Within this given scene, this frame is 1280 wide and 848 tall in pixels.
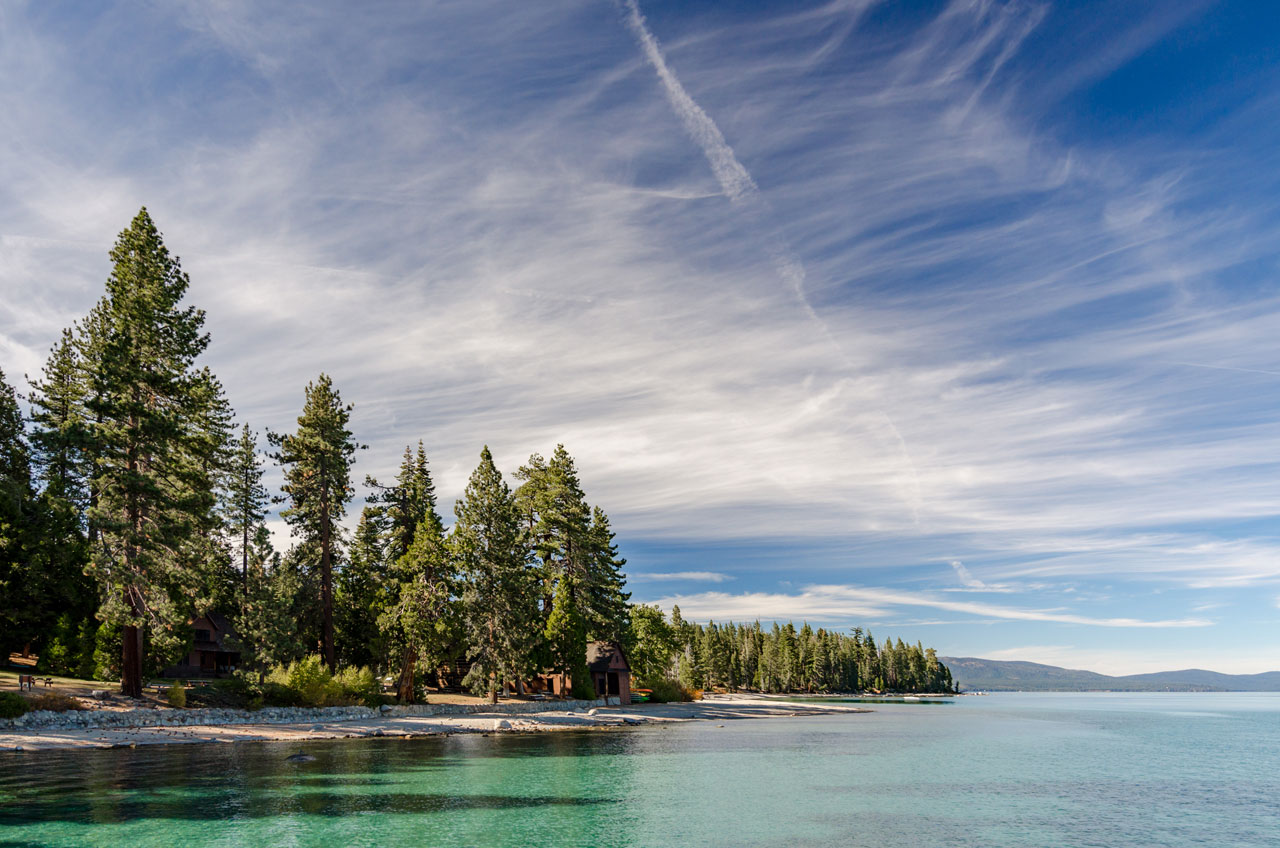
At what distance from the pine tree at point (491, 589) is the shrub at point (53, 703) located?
2416 cm

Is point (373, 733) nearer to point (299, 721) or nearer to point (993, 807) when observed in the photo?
point (299, 721)

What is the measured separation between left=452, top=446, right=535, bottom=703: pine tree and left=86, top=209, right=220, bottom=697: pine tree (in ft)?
58.8

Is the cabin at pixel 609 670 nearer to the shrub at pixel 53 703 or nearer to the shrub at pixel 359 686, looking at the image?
the shrub at pixel 359 686

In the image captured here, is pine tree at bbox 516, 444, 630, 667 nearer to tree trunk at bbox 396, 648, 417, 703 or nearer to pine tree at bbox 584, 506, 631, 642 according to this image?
pine tree at bbox 584, 506, 631, 642

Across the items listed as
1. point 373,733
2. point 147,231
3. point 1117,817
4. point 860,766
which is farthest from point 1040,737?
point 147,231

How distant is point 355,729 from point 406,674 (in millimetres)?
12531

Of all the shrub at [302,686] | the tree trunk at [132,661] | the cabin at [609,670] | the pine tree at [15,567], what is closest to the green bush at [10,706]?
Result: the tree trunk at [132,661]

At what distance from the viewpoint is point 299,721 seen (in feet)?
149

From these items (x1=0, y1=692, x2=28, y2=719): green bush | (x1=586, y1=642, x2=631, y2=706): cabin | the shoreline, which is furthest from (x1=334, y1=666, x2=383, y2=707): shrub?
(x1=586, y1=642, x2=631, y2=706): cabin

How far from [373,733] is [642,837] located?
2863 centimetres

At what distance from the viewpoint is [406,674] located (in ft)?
185

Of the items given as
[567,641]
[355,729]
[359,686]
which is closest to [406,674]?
[359,686]

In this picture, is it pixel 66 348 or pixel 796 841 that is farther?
pixel 66 348

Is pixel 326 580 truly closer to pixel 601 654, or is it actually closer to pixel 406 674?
pixel 406 674
